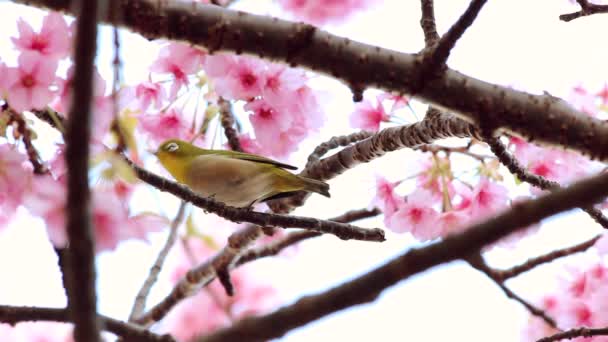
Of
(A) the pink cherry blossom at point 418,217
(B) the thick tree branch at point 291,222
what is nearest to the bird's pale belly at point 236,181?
(B) the thick tree branch at point 291,222

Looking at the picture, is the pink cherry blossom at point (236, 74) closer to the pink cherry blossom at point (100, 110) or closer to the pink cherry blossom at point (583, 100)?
the pink cherry blossom at point (100, 110)

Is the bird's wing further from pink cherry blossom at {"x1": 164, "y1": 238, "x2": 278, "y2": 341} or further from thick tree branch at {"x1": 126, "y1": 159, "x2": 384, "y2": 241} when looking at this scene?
pink cherry blossom at {"x1": 164, "y1": 238, "x2": 278, "y2": 341}

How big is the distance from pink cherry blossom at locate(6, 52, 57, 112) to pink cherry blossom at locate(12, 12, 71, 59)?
0.08ft

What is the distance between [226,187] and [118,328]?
1.26 metres

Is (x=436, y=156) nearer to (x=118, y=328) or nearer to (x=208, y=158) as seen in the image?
(x=208, y=158)

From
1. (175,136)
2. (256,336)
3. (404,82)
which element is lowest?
(256,336)

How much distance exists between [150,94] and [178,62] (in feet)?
1.38

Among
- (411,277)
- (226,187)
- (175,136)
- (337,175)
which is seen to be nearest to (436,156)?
(337,175)

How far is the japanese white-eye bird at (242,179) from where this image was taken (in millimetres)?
2764

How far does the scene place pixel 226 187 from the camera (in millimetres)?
2816

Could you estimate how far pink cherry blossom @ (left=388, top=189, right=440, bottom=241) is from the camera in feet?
9.57

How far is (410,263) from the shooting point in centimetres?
85

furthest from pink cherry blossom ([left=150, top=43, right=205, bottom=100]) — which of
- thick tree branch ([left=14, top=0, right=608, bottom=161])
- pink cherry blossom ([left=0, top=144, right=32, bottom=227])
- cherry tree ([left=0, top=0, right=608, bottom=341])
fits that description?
pink cherry blossom ([left=0, top=144, right=32, bottom=227])

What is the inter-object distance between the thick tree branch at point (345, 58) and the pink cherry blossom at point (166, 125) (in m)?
1.39
